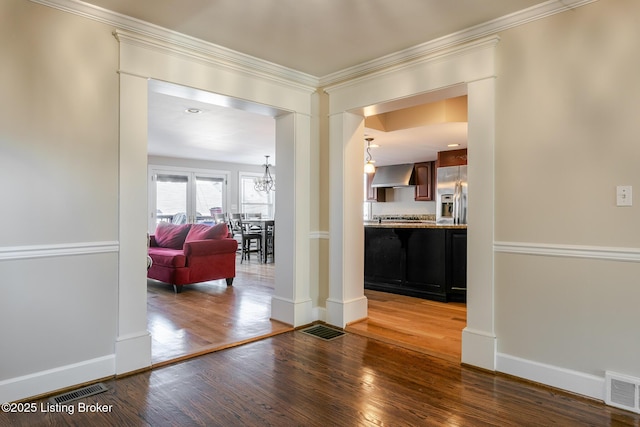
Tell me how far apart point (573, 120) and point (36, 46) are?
3.24m

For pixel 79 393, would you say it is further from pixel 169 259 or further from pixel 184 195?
pixel 184 195

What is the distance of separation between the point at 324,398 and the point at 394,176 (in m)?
7.13

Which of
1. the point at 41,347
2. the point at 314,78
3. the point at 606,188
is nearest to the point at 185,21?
the point at 314,78

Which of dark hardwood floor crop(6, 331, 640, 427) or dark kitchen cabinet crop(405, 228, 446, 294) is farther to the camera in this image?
dark kitchen cabinet crop(405, 228, 446, 294)

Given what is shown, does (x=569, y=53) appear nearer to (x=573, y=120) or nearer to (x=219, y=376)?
(x=573, y=120)

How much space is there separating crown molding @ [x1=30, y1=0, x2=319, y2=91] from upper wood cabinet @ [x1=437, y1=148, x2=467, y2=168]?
445 cm

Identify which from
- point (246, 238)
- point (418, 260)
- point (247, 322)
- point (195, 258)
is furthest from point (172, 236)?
point (418, 260)

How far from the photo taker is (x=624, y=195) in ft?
7.09

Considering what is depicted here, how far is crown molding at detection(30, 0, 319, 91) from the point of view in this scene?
240 cm

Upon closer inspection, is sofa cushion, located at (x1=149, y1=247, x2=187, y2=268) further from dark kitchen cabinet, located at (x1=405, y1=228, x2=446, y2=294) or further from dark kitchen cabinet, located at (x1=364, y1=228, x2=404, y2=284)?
dark kitchen cabinet, located at (x1=405, y1=228, x2=446, y2=294)

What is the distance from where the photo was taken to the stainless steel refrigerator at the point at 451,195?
24.3 feet

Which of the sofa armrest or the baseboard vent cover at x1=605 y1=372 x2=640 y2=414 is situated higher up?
the sofa armrest

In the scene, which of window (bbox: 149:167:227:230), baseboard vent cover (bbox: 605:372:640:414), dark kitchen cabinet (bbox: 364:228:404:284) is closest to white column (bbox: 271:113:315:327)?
dark kitchen cabinet (bbox: 364:228:404:284)

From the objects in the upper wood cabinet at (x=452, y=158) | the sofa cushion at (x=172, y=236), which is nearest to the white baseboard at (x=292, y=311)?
the sofa cushion at (x=172, y=236)
